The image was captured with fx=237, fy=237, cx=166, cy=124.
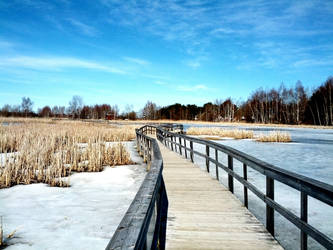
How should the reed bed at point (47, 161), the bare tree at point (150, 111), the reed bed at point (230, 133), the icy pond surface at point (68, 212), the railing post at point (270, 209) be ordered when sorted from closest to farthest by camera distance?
the railing post at point (270, 209), the icy pond surface at point (68, 212), the reed bed at point (47, 161), the reed bed at point (230, 133), the bare tree at point (150, 111)

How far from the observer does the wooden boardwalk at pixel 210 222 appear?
9.07ft

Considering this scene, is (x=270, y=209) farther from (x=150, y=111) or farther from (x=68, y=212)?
(x=150, y=111)

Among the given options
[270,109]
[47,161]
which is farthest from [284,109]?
[47,161]

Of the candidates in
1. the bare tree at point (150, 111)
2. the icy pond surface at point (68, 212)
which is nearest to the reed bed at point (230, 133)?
the icy pond surface at point (68, 212)

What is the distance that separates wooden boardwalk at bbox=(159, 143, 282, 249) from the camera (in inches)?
109

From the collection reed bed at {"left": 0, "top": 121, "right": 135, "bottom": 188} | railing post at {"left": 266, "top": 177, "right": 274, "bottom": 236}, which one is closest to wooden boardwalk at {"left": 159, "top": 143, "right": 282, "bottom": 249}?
railing post at {"left": 266, "top": 177, "right": 274, "bottom": 236}

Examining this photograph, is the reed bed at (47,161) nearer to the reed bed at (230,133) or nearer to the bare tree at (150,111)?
the reed bed at (230,133)

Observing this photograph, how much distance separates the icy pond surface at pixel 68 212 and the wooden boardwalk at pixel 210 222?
4.22ft

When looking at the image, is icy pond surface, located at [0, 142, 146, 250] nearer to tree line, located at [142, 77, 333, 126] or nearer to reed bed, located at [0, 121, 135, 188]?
reed bed, located at [0, 121, 135, 188]

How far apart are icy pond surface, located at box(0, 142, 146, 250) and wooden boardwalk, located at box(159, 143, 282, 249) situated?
129cm

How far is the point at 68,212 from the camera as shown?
4.98 m

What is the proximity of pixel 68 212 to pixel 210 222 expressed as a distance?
3.17 metres

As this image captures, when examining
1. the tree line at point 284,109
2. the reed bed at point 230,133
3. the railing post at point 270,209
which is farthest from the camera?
the tree line at point 284,109

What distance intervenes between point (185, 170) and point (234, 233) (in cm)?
410
